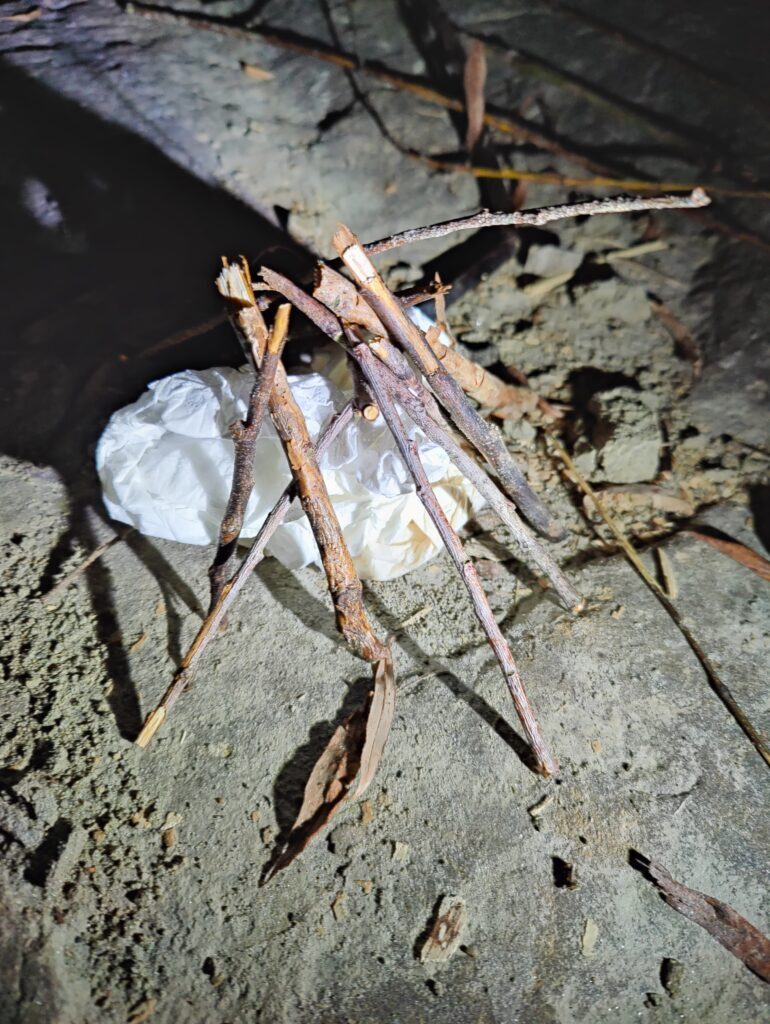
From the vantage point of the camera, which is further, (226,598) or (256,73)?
(256,73)

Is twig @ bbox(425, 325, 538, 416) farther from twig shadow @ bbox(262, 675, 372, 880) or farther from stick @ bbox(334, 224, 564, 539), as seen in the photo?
twig shadow @ bbox(262, 675, 372, 880)

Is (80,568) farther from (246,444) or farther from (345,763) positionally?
(345,763)

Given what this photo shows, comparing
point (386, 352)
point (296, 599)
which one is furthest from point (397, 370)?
point (296, 599)

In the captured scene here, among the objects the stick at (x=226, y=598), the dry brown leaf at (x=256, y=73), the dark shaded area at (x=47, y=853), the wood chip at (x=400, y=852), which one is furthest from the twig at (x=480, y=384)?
the dry brown leaf at (x=256, y=73)

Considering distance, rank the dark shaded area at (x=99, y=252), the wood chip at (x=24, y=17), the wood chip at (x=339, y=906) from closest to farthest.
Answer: the wood chip at (x=339, y=906)
the dark shaded area at (x=99, y=252)
the wood chip at (x=24, y=17)

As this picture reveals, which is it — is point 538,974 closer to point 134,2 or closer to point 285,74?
point 285,74

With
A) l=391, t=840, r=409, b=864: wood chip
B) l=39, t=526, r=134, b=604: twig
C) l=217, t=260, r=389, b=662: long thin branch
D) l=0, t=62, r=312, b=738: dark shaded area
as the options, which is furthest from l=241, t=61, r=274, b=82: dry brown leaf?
l=391, t=840, r=409, b=864: wood chip

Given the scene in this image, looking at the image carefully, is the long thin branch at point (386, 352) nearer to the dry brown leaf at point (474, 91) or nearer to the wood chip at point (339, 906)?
the wood chip at point (339, 906)
